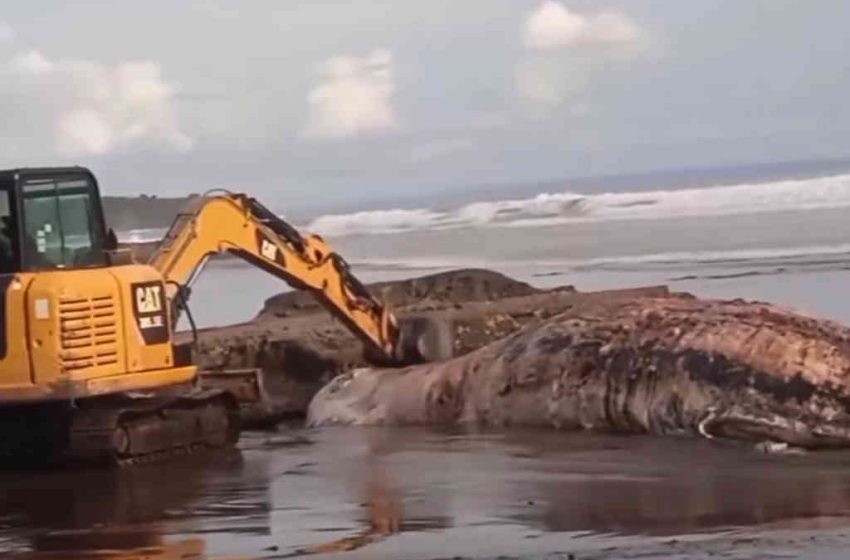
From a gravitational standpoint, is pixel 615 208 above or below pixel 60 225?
above

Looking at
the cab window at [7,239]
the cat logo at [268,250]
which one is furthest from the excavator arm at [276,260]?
the cab window at [7,239]

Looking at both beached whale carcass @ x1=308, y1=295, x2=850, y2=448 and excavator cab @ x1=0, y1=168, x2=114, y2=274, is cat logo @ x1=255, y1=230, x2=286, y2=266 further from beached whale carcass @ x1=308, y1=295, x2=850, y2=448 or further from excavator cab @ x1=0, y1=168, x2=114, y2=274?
excavator cab @ x1=0, y1=168, x2=114, y2=274

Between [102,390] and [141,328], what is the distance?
59cm

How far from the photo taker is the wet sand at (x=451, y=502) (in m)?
10.3

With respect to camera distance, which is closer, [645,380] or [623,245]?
[645,380]

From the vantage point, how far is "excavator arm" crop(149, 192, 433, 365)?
16406 millimetres

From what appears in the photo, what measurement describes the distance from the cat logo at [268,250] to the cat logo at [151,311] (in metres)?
2.31

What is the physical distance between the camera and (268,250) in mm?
17266

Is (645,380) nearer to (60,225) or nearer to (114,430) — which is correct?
(114,430)

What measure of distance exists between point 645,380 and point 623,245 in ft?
92.4

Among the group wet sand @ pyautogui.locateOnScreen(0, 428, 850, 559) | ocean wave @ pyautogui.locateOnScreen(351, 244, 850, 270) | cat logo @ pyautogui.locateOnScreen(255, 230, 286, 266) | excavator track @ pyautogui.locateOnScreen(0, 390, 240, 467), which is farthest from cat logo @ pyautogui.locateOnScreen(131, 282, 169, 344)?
ocean wave @ pyautogui.locateOnScreen(351, 244, 850, 270)

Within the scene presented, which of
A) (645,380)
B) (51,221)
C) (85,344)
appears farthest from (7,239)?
(645,380)

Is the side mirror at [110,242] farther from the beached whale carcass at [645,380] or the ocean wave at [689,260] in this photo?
the ocean wave at [689,260]

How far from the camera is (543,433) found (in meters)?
15.3
